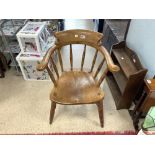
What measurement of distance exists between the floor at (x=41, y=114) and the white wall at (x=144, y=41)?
526 mm

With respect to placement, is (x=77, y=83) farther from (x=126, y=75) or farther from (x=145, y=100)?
(x=145, y=100)

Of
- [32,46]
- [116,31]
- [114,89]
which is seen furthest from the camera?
[116,31]

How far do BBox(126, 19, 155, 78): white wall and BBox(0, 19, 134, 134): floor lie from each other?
53cm

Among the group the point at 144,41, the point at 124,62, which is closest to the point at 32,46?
the point at 124,62

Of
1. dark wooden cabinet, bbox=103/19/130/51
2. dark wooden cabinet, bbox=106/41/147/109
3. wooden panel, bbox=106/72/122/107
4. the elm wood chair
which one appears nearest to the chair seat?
the elm wood chair

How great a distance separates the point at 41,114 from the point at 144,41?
1210 millimetres

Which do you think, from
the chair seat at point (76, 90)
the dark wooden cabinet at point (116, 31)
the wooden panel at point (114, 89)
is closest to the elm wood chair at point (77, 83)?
the chair seat at point (76, 90)

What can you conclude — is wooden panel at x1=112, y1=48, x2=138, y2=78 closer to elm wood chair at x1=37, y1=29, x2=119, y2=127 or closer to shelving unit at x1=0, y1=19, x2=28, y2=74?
elm wood chair at x1=37, y1=29, x2=119, y2=127

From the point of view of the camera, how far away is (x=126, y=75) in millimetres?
1424

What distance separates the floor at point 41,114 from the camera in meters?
1.50

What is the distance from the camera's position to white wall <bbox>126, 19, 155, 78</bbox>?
135cm
